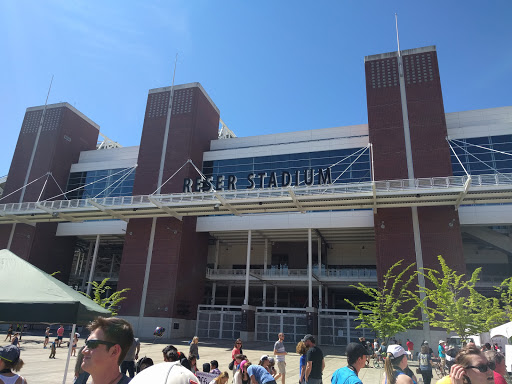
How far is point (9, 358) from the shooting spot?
14.7 feet

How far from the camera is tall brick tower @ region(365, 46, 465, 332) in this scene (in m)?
29.1

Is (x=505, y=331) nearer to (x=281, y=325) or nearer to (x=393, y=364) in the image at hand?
(x=393, y=364)

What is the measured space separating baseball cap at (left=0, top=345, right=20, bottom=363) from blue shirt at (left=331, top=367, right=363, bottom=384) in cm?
386

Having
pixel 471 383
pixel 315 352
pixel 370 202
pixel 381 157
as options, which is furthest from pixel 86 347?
pixel 381 157

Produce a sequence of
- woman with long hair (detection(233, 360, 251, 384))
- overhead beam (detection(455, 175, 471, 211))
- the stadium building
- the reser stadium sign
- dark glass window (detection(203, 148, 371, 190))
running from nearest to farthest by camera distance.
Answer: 1. woman with long hair (detection(233, 360, 251, 384))
2. overhead beam (detection(455, 175, 471, 211))
3. the stadium building
4. the reser stadium sign
5. dark glass window (detection(203, 148, 371, 190))

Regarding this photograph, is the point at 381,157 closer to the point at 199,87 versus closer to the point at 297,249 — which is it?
the point at 297,249

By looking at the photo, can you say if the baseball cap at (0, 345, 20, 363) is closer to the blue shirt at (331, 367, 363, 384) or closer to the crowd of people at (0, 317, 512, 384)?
the crowd of people at (0, 317, 512, 384)

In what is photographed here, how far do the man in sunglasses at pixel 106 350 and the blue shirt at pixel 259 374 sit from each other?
12.4ft

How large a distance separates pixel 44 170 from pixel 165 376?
4766 cm

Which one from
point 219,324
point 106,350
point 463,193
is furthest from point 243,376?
point 219,324

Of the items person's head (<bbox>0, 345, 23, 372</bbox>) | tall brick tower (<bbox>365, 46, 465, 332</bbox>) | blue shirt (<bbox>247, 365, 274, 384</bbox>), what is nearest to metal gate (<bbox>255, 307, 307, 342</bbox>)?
tall brick tower (<bbox>365, 46, 465, 332</bbox>)

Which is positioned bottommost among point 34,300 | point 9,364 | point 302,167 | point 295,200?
point 9,364

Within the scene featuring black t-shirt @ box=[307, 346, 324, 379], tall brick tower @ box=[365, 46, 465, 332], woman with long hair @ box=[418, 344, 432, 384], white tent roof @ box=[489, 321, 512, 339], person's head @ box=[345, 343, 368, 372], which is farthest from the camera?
tall brick tower @ box=[365, 46, 465, 332]

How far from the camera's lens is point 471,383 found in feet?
9.85
